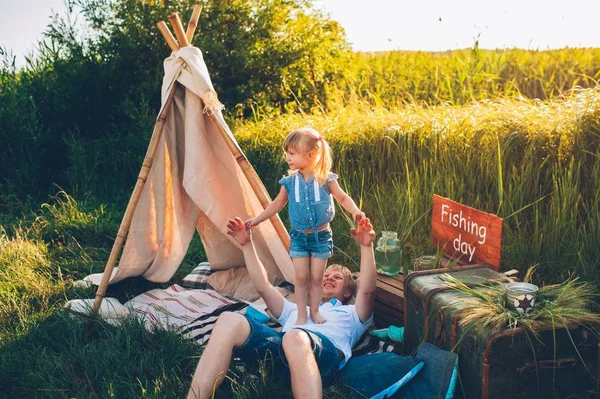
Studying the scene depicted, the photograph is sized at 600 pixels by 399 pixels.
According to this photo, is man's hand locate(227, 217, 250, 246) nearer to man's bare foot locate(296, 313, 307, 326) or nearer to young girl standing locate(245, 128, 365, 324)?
young girl standing locate(245, 128, 365, 324)

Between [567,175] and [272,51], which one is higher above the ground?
[272,51]

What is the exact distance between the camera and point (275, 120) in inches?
313

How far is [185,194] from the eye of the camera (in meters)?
4.95

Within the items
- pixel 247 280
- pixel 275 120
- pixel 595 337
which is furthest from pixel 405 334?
pixel 275 120

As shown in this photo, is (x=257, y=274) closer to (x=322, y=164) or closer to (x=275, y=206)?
(x=275, y=206)

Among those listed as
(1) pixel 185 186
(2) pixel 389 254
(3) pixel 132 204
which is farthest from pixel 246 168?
(2) pixel 389 254

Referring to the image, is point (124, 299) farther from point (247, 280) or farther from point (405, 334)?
point (405, 334)

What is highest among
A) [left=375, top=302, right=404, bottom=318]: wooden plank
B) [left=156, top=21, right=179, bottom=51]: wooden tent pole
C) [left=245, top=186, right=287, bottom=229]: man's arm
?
[left=156, top=21, right=179, bottom=51]: wooden tent pole

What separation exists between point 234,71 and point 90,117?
71.7 inches

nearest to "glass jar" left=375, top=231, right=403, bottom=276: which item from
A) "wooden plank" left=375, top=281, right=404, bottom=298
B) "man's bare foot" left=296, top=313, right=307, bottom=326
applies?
"wooden plank" left=375, top=281, right=404, bottom=298

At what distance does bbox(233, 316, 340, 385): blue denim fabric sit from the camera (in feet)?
11.4

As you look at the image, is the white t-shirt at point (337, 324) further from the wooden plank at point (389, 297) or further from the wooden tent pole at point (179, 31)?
the wooden tent pole at point (179, 31)

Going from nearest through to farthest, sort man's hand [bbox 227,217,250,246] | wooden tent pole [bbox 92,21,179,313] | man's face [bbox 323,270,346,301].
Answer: man's hand [bbox 227,217,250,246]
man's face [bbox 323,270,346,301]
wooden tent pole [bbox 92,21,179,313]

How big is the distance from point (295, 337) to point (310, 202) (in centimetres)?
84
